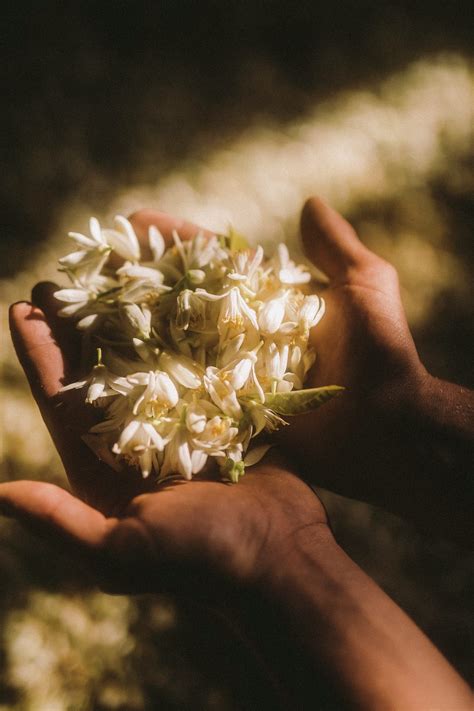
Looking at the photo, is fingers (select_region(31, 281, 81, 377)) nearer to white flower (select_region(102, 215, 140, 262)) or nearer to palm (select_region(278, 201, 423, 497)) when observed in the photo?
white flower (select_region(102, 215, 140, 262))

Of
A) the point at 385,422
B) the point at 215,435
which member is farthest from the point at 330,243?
the point at 215,435

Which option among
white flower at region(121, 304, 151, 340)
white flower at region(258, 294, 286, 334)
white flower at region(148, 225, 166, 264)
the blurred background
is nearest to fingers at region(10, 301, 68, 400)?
white flower at region(121, 304, 151, 340)

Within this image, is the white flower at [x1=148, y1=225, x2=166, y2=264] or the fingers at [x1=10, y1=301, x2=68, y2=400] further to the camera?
the white flower at [x1=148, y1=225, x2=166, y2=264]

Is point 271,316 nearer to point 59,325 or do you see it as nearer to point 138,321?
point 138,321

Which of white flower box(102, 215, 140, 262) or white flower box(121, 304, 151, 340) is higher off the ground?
white flower box(102, 215, 140, 262)

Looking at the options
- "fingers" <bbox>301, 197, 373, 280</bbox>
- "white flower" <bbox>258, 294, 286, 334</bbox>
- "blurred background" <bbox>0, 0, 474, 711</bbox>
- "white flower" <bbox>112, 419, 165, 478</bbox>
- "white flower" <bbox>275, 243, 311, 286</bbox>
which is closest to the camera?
"white flower" <bbox>112, 419, 165, 478</bbox>

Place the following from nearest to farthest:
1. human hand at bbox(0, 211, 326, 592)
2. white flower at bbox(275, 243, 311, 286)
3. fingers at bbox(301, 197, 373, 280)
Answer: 1. human hand at bbox(0, 211, 326, 592)
2. white flower at bbox(275, 243, 311, 286)
3. fingers at bbox(301, 197, 373, 280)
